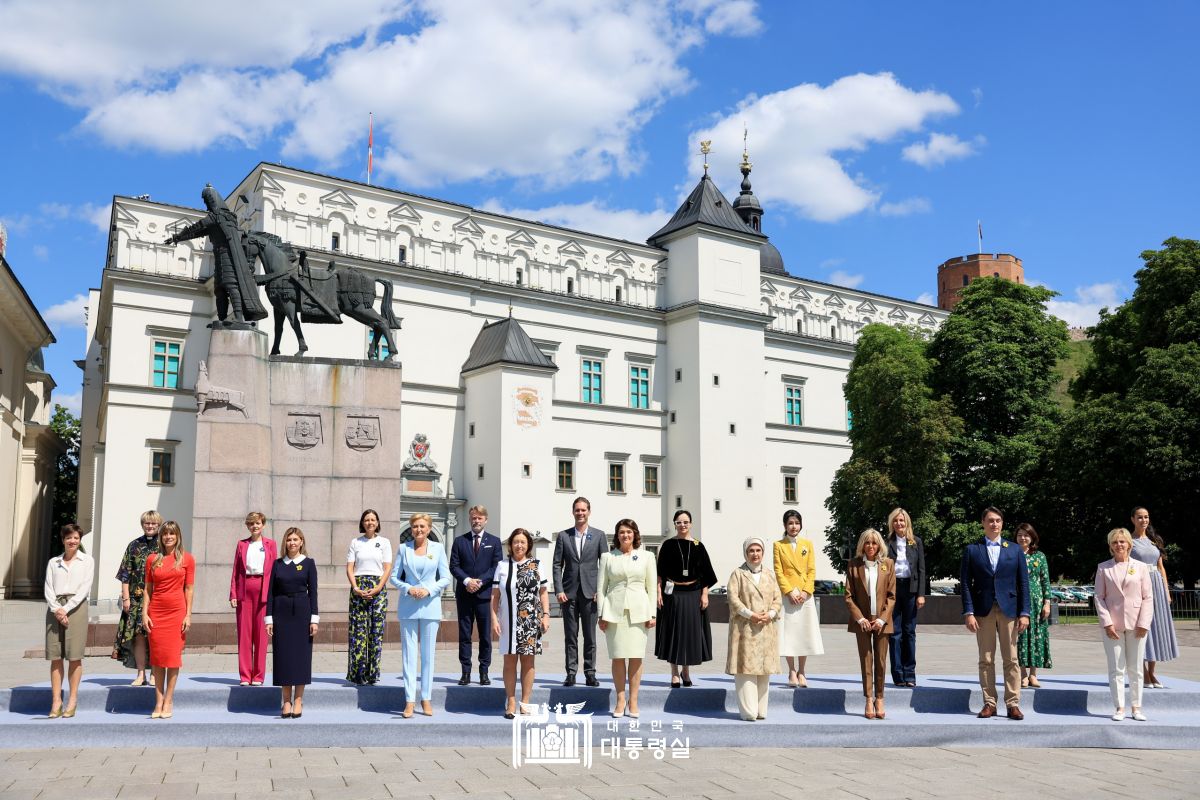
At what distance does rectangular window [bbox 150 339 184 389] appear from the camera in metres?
36.8

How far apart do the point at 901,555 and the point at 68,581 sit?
762cm

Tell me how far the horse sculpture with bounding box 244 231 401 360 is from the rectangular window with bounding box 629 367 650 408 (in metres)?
24.7

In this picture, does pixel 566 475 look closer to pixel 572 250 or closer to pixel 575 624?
pixel 572 250

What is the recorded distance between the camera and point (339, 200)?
39438 millimetres

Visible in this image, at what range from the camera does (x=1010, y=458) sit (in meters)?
36.5

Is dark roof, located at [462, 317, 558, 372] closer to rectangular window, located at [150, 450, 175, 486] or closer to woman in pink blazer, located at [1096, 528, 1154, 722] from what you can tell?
rectangular window, located at [150, 450, 175, 486]

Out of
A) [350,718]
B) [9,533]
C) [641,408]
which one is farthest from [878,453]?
[9,533]

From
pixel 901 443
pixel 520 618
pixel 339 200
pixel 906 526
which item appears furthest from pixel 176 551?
pixel 339 200

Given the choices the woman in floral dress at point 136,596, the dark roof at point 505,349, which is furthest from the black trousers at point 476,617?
the dark roof at point 505,349

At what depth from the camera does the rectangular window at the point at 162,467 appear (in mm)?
36156

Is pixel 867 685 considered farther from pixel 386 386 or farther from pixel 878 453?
pixel 878 453

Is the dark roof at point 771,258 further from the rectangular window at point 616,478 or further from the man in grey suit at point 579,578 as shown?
the man in grey suit at point 579,578

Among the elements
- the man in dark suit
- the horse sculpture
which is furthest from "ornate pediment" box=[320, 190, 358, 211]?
the man in dark suit

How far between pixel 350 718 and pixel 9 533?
132 feet
